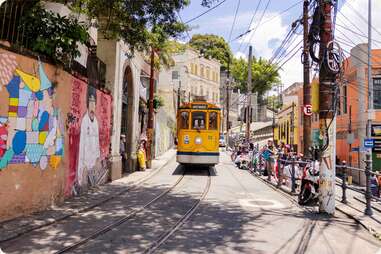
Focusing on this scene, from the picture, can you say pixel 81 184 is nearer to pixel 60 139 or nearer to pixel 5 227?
pixel 60 139

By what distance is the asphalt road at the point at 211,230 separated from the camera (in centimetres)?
736

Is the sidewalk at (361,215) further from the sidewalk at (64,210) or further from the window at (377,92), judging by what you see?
the window at (377,92)

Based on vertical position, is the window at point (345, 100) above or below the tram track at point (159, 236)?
above

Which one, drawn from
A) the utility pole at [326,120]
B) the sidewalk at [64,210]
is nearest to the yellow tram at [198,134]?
the sidewalk at [64,210]

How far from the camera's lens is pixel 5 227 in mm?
8227

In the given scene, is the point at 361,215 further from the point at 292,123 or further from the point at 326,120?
the point at 292,123

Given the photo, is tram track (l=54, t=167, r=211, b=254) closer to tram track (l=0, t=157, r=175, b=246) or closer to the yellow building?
tram track (l=0, t=157, r=175, b=246)

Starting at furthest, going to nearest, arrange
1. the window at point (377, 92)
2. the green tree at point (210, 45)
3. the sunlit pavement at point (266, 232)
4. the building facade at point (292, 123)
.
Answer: the green tree at point (210, 45) < the building facade at point (292, 123) < the window at point (377, 92) < the sunlit pavement at point (266, 232)

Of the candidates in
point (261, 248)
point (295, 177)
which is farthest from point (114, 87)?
point (261, 248)

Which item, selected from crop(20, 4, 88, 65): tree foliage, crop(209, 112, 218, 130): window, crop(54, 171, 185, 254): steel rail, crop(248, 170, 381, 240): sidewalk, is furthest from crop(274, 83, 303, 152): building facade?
crop(20, 4, 88, 65): tree foliage

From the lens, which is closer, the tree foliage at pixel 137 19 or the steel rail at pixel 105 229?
the steel rail at pixel 105 229

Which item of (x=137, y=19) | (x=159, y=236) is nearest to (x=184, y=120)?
(x=137, y=19)

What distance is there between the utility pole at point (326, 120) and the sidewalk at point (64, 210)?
18.5 ft

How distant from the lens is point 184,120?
22344 mm
